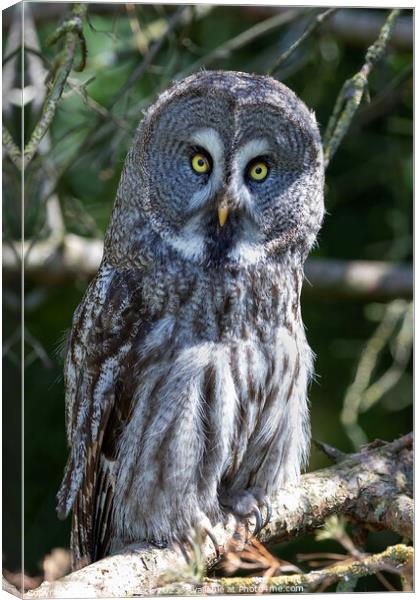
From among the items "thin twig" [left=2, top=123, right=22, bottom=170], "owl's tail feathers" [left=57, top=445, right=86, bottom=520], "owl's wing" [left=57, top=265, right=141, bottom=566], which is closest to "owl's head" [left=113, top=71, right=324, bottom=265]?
"owl's wing" [left=57, top=265, right=141, bottom=566]

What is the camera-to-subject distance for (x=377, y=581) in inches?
114

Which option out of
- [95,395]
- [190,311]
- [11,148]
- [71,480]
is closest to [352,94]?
[190,311]

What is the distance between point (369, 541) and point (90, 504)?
130 cm

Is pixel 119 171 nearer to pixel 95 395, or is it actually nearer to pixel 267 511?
pixel 95 395

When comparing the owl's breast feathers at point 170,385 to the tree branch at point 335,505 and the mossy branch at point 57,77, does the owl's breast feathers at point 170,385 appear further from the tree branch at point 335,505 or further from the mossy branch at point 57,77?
the mossy branch at point 57,77

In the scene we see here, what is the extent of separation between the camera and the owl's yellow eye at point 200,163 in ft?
9.23

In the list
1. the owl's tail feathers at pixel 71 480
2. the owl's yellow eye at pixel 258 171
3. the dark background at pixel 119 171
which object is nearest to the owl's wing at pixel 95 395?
the owl's tail feathers at pixel 71 480

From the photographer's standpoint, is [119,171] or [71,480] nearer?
[71,480]

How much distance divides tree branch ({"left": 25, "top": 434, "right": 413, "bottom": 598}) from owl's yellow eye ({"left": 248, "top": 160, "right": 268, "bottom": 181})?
101 centimetres

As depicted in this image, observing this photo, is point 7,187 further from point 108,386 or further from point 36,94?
point 108,386

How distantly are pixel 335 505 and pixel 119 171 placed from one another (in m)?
1.48

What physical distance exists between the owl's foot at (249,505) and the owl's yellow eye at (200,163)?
104 cm

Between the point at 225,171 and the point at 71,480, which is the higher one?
the point at 225,171

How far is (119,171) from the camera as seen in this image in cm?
371
